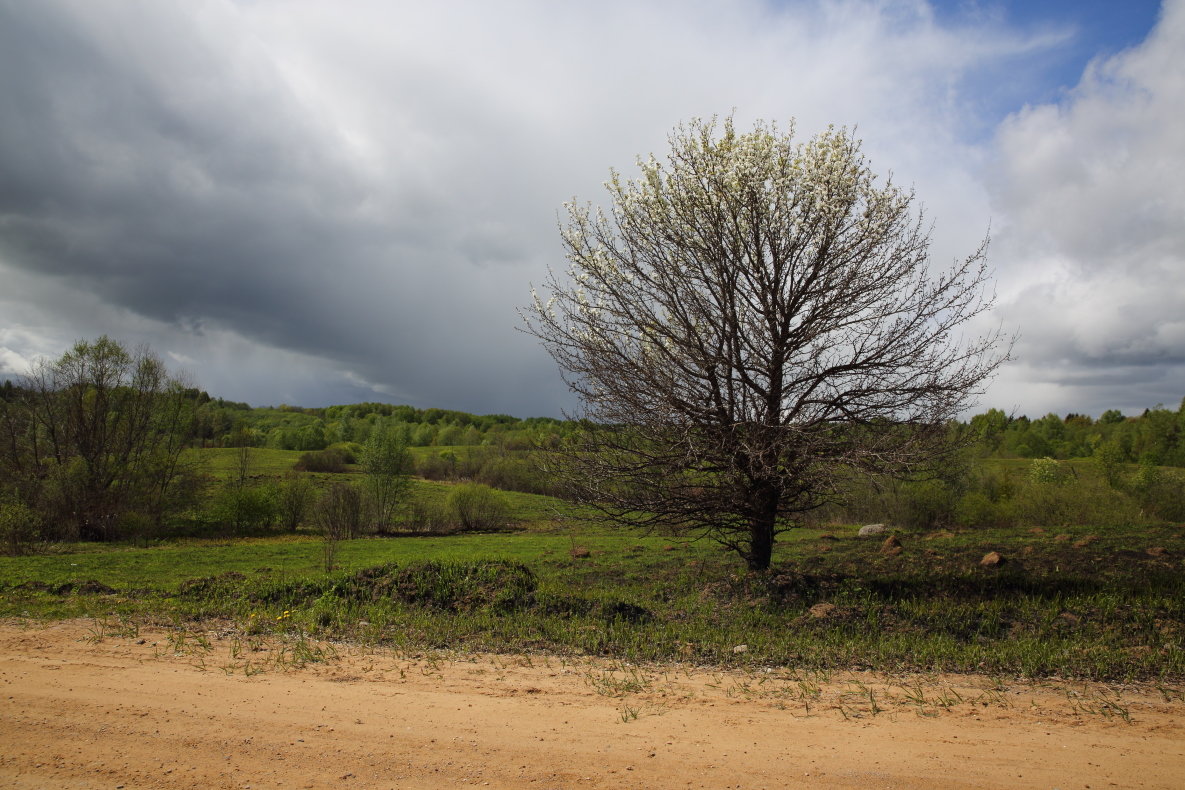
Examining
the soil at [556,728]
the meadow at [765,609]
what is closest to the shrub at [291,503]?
the meadow at [765,609]

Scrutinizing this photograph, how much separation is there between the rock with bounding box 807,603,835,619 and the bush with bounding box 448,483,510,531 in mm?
36298

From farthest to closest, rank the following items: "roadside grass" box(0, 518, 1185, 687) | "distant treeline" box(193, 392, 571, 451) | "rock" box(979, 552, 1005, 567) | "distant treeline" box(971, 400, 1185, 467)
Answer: "distant treeline" box(193, 392, 571, 451) < "distant treeline" box(971, 400, 1185, 467) < "rock" box(979, 552, 1005, 567) < "roadside grass" box(0, 518, 1185, 687)

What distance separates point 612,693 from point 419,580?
21.4 feet

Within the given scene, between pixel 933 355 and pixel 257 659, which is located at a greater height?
pixel 933 355

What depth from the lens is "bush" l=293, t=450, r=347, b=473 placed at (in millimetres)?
67225

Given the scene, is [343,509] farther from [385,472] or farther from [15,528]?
[15,528]

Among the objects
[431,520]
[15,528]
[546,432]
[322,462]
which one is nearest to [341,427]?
[322,462]

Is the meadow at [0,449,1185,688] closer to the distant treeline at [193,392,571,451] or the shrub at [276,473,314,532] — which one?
the distant treeline at [193,392,571,451]

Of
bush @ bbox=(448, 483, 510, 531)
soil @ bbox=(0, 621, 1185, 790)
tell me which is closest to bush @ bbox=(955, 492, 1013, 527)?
soil @ bbox=(0, 621, 1185, 790)

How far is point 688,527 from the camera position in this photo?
1188 cm

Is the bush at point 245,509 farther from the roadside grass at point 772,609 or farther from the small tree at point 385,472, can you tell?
the roadside grass at point 772,609

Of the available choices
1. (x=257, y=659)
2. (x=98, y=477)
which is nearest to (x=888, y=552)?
(x=257, y=659)

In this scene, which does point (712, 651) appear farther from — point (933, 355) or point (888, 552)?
point (888, 552)

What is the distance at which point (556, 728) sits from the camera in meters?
5.12
